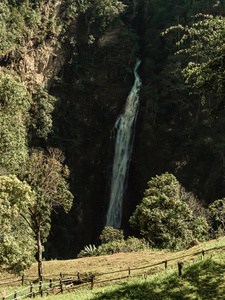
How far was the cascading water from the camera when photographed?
37562mm

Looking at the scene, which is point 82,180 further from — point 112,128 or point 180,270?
point 180,270

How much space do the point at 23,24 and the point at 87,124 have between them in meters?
17.5

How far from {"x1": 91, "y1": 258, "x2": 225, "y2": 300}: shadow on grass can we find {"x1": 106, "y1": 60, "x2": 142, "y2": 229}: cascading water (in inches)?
1087

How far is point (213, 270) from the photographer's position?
9.36 metres

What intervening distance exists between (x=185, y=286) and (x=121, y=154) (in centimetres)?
3196

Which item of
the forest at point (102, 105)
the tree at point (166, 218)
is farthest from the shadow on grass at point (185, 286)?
the forest at point (102, 105)

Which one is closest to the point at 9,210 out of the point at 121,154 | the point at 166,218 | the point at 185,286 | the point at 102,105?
the point at 185,286

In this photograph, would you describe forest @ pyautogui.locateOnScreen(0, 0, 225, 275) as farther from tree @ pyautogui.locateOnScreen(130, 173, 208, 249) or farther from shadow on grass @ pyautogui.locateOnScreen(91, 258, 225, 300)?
shadow on grass @ pyautogui.locateOnScreen(91, 258, 225, 300)

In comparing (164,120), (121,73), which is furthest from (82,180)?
(121,73)

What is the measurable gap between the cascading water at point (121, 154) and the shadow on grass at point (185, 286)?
27608 millimetres

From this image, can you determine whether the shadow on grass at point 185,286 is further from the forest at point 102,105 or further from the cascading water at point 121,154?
the cascading water at point 121,154

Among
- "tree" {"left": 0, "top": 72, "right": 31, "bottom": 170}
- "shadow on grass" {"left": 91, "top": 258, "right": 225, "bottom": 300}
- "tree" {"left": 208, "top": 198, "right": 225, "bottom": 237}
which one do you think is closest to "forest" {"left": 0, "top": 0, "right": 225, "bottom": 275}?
"tree" {"left": 208, "top": 198, "right": 225, "bottom": 237}

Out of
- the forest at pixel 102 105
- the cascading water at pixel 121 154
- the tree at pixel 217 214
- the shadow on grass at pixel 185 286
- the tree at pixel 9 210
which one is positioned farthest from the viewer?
the cascading water at pixel 121 154

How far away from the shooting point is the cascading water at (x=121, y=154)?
37.6 meters
